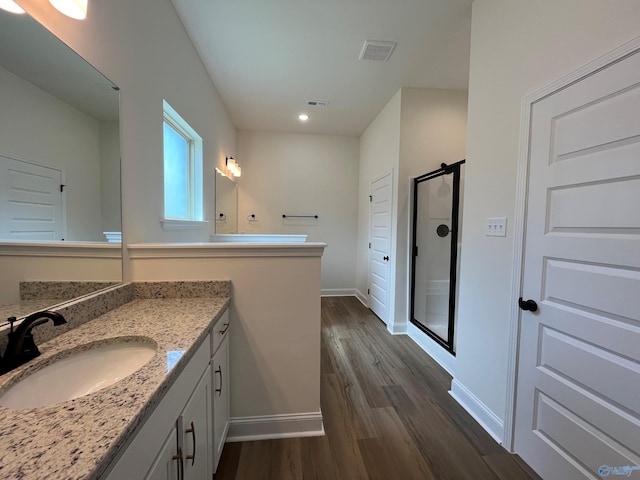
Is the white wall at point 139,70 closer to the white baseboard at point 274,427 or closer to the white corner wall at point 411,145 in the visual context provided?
the white baseboard at point 274,427

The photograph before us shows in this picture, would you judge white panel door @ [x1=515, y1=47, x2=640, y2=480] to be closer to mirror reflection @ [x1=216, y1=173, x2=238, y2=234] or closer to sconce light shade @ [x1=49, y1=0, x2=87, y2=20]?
sconce light shade @ [x1=49, y1=0, x2=87, y2=20]

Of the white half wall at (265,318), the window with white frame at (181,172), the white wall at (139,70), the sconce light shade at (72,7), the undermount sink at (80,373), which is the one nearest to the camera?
the undermount sink at (80,373)

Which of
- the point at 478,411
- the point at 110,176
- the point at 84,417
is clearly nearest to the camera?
the point at 84,417

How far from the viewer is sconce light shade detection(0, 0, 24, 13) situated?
83 cm

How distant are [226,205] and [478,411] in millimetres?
3537

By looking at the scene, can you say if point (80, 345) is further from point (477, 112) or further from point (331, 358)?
point (477, 112)

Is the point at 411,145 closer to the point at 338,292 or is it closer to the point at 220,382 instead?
the point at 338,292

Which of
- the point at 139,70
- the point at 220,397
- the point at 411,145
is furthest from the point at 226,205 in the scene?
the point at 220,397

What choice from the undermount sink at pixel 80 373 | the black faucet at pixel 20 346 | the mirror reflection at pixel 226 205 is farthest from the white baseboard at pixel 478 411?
the mirror reflection at pixel 226 205

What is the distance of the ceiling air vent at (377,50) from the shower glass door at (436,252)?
1145mm

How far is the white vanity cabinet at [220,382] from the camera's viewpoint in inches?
50.6

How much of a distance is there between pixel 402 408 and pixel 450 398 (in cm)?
41

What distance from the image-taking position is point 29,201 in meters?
0.91

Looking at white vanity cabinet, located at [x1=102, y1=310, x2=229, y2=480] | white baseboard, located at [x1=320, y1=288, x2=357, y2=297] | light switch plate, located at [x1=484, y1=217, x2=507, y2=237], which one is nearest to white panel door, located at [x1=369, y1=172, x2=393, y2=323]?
white baseboard, located at [x1=320, y1=288, x2=357, y2=297]
